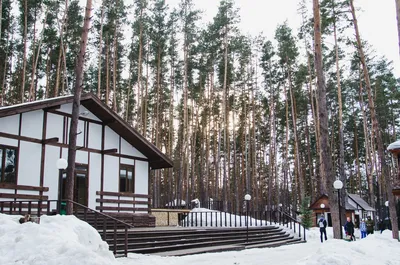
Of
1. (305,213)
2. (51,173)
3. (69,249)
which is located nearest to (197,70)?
(305,213)

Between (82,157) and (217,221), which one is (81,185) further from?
(217,221)

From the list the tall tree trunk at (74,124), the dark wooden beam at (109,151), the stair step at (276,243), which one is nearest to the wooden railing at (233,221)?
the stair step at (276,243)

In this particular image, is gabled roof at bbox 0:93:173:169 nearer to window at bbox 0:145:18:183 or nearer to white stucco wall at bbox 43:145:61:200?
window at bbox 0:145:18:183

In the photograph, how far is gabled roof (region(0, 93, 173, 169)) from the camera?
12.5 m

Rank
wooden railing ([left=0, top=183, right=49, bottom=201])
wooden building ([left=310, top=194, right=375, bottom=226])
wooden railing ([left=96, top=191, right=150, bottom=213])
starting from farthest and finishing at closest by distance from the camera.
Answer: wooden building ([left=310, top=194, right=375, bottom=226]), wooden railing ([left=96, top=191, right=150, bottom=213]), wooden railing ([left=0, top=183, right=49, bottom=201])

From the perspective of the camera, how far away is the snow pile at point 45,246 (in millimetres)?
5891

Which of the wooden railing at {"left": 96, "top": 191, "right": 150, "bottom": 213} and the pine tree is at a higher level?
the wooden railing at {"left": 96, "top": 191, "right": 150, "bottom": 213}

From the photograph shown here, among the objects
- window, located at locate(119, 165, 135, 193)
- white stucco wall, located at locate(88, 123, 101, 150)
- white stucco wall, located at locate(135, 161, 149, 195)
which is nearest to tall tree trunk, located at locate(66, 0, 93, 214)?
white stucco wall, located at locate(88, 123, 101, 150)

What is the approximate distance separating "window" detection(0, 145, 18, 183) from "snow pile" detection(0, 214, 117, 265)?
572cm

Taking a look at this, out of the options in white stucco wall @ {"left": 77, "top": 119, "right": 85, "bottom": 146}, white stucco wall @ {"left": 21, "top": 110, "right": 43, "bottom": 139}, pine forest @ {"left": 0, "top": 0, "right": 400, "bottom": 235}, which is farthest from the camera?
pine forest @ {"left": 0, "top": 0, "right": 400, "bottom": 235}

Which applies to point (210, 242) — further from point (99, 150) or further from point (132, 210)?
point (99, 150)

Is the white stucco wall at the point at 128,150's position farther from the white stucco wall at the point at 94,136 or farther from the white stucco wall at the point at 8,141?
the white stucco wall at the point at 8,141

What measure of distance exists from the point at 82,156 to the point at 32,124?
235 centimetres

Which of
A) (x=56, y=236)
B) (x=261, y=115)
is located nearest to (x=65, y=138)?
(x=56, y=236)
